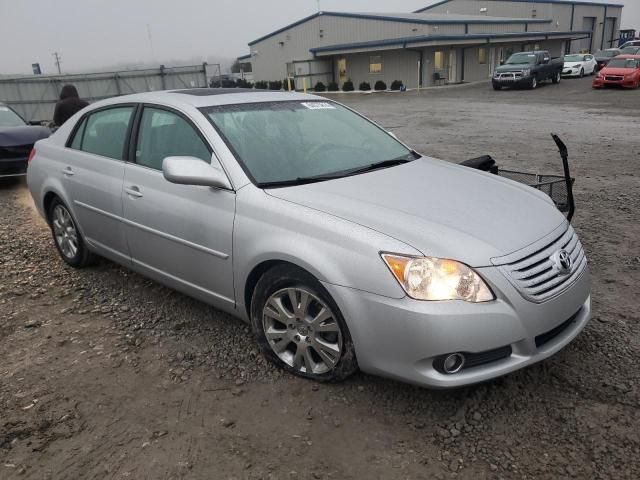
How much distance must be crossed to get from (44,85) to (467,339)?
2071cm

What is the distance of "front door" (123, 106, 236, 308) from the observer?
3.17 meters

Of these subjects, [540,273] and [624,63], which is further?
[624,63]

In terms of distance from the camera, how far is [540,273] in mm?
2621

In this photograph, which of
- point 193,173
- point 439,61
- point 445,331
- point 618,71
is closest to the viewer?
point 445,331

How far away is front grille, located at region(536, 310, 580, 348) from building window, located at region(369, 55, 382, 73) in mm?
36750

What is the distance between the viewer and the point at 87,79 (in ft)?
64.7

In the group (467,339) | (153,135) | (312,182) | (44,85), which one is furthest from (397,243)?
(44,85)

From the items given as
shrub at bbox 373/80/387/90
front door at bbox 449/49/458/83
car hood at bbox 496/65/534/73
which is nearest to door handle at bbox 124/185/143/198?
car hood at bbox 496/65/534/73

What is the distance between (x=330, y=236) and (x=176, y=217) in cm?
121

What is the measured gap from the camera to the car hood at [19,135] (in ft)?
28.1

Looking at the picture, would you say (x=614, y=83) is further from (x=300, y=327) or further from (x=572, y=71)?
(x=300, y=327)

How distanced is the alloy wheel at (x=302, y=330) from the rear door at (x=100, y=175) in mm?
1551

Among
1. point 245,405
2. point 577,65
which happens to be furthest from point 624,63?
point 245,405

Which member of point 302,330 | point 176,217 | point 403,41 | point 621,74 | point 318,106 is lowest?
point 302,330
